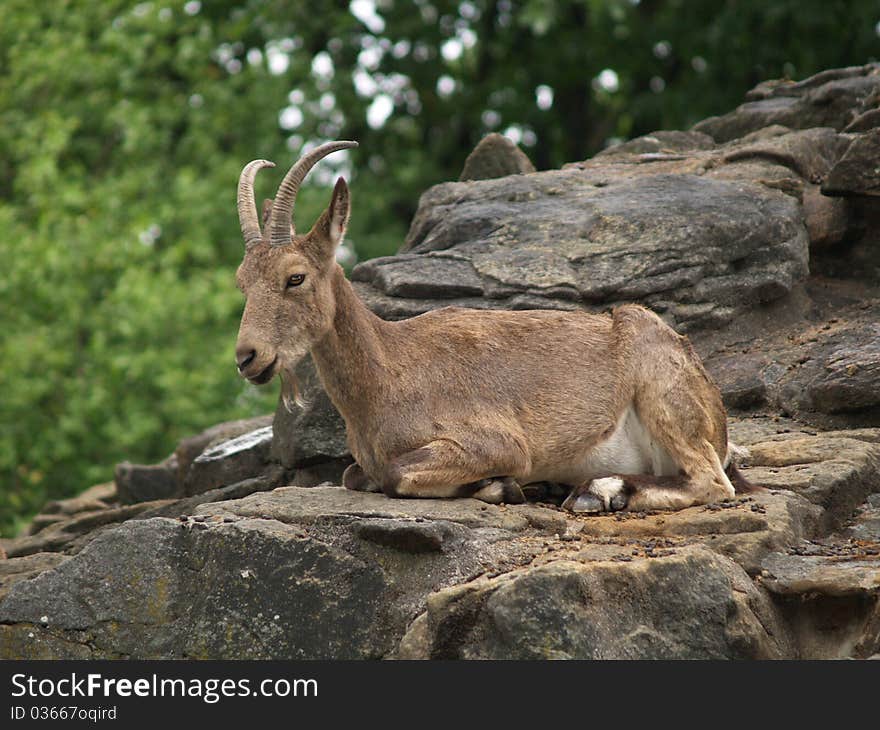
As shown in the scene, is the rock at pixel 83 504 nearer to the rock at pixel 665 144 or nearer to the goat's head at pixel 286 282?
the rock at pixel 665 144

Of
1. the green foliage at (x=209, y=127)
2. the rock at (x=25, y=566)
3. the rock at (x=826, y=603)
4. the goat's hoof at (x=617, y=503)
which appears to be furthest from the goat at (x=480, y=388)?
the green foliage at (x=209, y=127)

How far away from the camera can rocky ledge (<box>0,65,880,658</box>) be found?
20.7 feet

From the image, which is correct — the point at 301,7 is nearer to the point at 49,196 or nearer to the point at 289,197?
the point at 49,196

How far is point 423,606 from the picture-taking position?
21.6ft

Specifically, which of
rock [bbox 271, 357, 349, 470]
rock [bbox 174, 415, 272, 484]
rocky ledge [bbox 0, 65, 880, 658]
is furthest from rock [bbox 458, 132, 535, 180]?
rock [bbox 271, 357, 349, 470]

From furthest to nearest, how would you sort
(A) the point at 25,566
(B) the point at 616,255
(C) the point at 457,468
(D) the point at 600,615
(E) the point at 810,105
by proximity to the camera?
(E) the point at 810,105 < (B) the point at 616,255 < (A) the point at 25,566 < (C) the point at 457,468 < (D) the point at 600,615

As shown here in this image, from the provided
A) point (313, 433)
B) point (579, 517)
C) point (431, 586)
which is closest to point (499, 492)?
point (579, 517)

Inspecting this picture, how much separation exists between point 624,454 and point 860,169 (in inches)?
166

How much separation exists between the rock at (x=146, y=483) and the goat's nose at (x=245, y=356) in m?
5.94

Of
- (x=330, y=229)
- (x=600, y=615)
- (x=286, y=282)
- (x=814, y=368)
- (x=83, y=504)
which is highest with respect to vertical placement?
(x=330, y=229)

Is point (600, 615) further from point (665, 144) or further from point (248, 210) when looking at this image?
point (665, 144)

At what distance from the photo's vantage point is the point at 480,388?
8.04 meters

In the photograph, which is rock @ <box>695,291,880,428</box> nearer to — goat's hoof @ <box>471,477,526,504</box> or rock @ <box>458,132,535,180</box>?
goat's hoof @ <box>471,477,526,504</box>

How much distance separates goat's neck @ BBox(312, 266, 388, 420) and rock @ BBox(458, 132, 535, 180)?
5.56 meters
